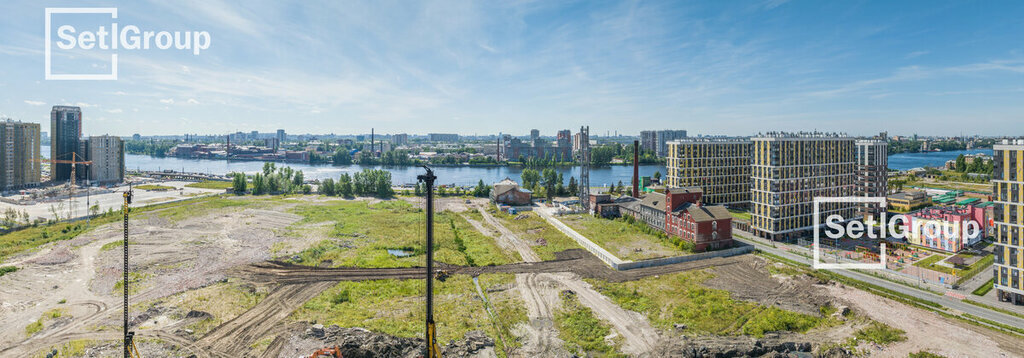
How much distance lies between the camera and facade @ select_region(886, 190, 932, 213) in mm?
39750

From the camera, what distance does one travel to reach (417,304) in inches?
768

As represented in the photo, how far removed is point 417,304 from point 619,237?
16.4 metres

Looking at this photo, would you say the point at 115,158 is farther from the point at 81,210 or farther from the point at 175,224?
the point at 175,224

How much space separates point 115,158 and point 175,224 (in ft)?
157

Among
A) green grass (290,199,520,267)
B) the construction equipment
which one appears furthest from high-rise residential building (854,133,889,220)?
the construction equipment

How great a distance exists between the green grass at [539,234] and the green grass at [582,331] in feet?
25.1

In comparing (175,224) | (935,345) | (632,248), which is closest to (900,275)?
(935,345)

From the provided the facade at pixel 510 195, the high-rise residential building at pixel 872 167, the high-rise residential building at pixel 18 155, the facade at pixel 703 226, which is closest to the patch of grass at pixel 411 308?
the facade at pixel 703 226

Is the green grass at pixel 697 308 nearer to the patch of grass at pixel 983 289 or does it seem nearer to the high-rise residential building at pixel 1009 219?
the high-rise residential building at pixel 1009 219

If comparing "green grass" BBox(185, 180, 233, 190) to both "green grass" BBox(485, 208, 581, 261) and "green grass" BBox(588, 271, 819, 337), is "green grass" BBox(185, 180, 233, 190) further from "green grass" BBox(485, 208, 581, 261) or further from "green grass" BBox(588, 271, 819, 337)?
"green grass" BBox(588, 271, 819, 337)

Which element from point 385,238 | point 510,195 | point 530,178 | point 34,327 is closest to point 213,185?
point 530,178

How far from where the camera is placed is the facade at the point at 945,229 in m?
26.7

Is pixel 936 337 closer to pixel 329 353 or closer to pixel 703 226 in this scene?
pixel 703 226

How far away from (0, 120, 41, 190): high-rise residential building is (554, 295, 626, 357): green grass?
244 ft
